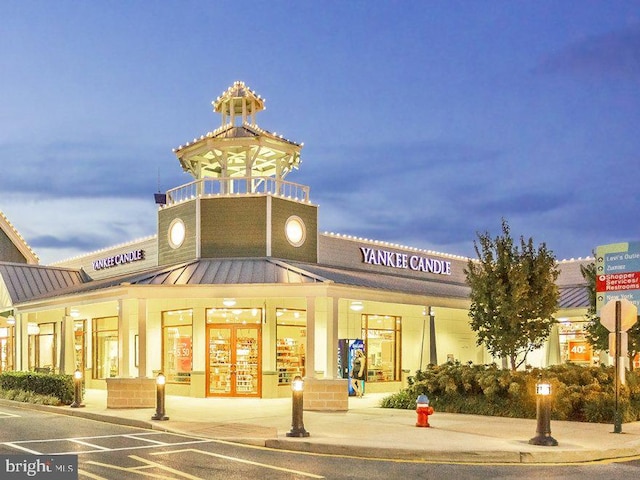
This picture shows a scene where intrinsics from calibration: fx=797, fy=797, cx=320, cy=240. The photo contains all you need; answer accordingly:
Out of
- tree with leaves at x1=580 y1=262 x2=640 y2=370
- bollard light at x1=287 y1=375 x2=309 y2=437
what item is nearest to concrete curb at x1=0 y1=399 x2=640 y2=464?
bollard light at x1=287 y1=375 x2=309 y2=437

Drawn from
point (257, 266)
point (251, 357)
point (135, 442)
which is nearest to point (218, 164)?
point (257, 266)

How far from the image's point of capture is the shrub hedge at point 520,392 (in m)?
Answer: 17.1

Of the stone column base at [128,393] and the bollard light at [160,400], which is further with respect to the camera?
the stone column base at [128,393]

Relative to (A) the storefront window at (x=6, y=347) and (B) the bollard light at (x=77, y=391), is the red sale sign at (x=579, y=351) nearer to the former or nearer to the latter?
(B) the bollard light at (x=77, y=391)

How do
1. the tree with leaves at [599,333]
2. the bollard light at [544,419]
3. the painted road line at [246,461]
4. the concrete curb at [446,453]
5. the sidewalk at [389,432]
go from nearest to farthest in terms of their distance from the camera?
the painted road line at [246,461]
the concrete curb at [446,453]
the sidewalk at [389,432]
the bollard light at [544,419]
the tree with leaves at [599,333]

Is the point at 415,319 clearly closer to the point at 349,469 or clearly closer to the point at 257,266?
the point at 257,266

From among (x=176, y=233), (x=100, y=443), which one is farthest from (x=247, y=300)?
(x=100, y=443)

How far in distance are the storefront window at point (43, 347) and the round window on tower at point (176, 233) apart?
28.3 ft

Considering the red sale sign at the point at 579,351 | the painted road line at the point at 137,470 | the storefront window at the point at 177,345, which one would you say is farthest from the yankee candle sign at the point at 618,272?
the red sale sign at the point at 579,351

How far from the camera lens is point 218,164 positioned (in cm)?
2811

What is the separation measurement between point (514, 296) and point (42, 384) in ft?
44.3

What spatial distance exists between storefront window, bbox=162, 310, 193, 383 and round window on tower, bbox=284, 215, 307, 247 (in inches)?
158

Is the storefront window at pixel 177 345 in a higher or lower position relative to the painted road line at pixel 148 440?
higher

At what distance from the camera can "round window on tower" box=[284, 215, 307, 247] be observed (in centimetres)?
2612
